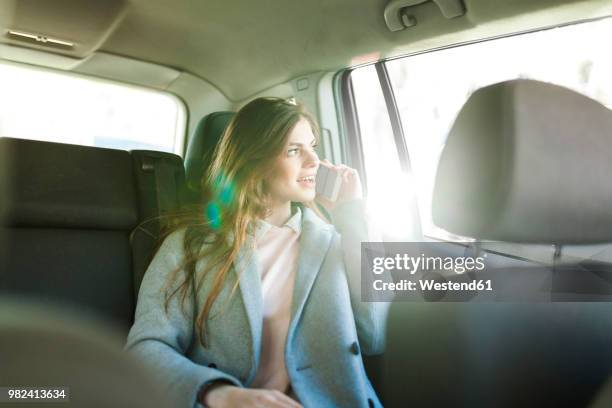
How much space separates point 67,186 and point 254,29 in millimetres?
458

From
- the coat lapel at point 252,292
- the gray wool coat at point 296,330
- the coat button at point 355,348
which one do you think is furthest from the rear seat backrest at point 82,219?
the coat button at point 355,348

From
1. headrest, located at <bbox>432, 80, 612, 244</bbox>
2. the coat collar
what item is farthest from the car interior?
the coat collar

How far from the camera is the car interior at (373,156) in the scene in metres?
0.66

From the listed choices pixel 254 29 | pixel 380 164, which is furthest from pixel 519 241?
pixel 254 29

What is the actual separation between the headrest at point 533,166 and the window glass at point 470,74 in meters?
0.04

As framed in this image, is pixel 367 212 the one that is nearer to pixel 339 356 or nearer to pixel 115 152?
pixel 339 356

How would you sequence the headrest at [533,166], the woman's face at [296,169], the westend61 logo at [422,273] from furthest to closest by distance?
the woman's face at [296,169] → the westend61 logo at [422,273] → the headrest at [533,166]

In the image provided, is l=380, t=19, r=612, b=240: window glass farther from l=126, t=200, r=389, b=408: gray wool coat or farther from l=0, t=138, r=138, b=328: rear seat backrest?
l=0, t=138, r=138, b=328: rear seat backrest

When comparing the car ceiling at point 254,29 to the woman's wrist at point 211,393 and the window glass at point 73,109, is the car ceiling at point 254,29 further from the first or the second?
the woman's wrist at point 211,393

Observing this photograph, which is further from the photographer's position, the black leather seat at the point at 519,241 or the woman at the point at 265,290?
the woman at the point at 265,290

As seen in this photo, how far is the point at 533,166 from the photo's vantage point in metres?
0.64

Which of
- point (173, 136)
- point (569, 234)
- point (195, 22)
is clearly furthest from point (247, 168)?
point (569, 234)

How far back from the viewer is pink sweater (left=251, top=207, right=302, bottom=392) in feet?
2.51

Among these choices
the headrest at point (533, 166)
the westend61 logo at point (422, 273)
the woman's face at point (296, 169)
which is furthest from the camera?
the woman's face at point (296, 169)
